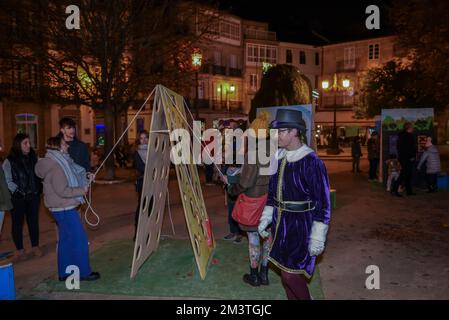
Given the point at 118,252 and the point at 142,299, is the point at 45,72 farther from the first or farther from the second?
the point at 142,299

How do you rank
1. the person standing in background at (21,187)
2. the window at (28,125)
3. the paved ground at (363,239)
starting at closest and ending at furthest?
1. the paved ground at (363,239)
2. the person standing in background at (21,187)
3. the window at (28,125)

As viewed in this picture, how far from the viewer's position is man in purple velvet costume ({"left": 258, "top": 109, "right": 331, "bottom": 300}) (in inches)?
142

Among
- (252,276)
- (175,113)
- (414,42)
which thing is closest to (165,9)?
(414,42)

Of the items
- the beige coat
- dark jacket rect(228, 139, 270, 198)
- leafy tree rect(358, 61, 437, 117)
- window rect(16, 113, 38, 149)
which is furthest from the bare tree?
leafy tree rect(358, 61, 437, 117)

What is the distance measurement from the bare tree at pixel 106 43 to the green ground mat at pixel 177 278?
1022cm

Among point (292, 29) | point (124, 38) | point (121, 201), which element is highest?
point (292, 29)

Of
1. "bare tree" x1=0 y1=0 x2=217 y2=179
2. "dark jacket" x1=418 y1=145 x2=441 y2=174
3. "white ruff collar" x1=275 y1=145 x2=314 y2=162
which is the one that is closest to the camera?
"white ruff collar" x1=275 y1=145 x2=314 y2=162

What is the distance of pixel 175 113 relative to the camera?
222 inches

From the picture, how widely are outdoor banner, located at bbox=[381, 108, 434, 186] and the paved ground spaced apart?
5.39 ft

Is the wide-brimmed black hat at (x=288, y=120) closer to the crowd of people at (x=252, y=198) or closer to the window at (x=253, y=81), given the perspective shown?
the crowd of people at (x=252, y=198)

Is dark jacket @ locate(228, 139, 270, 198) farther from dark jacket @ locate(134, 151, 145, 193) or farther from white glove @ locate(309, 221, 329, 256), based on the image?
dark jacket @ locate(134, 151, 145, 193)

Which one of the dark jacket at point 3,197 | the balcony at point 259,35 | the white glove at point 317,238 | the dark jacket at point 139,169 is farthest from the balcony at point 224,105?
the white glove at point 317,238

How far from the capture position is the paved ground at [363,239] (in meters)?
5.01
